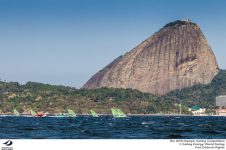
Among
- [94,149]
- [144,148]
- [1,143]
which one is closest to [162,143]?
[144,148]

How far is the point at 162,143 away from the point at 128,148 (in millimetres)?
1300

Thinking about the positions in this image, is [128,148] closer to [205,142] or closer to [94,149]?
[94,149]

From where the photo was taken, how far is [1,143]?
20.4m

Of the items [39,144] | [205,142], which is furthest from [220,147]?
[39,144]

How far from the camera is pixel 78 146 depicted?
2014 cm

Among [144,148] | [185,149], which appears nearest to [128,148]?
[144,148]

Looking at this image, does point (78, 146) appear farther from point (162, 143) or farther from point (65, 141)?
point (162, 143)

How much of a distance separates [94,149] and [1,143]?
3.25 metres

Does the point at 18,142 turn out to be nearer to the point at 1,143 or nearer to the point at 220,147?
the point at 1,143

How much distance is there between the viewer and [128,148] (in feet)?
65.5

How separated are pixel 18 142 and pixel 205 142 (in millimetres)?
6536

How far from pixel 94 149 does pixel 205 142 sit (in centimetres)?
403

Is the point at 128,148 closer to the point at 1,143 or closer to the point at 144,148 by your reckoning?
the point at 144,148

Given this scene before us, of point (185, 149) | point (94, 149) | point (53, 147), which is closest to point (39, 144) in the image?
point (53, 147)
